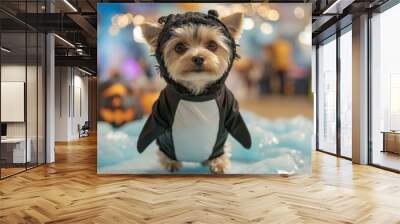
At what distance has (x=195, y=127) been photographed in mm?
6133

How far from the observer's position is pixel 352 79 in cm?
823

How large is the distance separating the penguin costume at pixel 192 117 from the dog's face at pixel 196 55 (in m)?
0.10

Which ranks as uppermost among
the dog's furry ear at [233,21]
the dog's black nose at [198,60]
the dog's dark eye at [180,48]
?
the dog's furry ear at [233,21]

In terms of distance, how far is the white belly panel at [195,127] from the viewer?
6.10 meters

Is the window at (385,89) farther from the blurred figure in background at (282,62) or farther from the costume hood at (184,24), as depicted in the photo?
the costume hood at (184,24)

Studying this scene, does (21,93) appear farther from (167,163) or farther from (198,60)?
(198,60)

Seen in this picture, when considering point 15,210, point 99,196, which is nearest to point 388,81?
point 99,196

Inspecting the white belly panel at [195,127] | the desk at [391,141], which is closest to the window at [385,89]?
the desk at [391,141]

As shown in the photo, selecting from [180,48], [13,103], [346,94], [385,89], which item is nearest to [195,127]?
[180,48]

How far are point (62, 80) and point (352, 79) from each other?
11.4m

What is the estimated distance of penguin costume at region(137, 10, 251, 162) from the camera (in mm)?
6059

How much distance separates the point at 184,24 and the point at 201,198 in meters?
2.75

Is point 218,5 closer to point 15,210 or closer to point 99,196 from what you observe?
point 99,196

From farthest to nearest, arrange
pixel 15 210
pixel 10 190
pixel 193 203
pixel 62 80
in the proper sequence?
pixel 62 80, pixel 10 190, pixel 193 203, pixel 15 210
